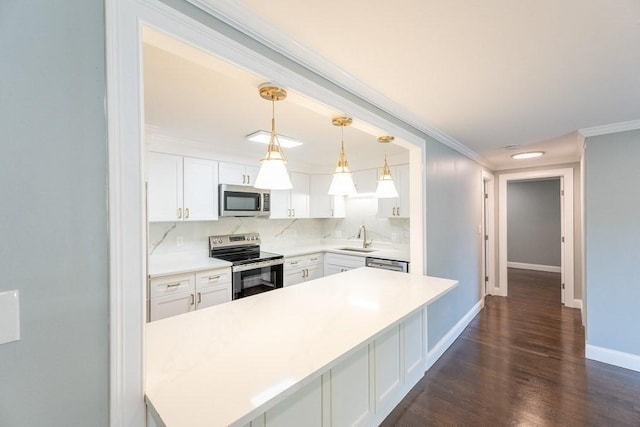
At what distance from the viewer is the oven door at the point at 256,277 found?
3.21m

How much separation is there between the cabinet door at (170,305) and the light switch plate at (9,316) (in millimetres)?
2150

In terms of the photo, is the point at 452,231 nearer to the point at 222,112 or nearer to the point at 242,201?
the point at 242,201

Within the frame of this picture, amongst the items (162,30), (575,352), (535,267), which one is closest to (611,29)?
(162,30)

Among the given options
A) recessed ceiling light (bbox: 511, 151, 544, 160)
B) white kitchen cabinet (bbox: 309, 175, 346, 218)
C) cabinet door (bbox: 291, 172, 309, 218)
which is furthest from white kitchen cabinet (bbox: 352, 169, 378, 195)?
recessed ceiling light (bbox: 511, 151, 544, 160)

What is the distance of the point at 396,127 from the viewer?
7.16 ft

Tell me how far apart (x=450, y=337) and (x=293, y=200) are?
9.30ft

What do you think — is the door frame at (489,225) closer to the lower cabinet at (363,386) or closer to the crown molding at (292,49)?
the lower cabinet at (363,386)

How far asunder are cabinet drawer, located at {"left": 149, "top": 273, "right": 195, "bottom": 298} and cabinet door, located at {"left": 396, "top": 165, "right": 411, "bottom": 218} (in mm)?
2796

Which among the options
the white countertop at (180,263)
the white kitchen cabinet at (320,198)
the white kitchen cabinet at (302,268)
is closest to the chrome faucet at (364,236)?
the white kitchen cabinet at (320,198)

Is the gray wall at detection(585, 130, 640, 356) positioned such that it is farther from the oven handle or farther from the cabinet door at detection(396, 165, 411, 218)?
the oven handle

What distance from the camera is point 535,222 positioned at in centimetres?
692

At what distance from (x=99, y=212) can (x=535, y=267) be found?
29.0 feet

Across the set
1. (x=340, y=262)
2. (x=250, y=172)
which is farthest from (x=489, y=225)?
(x=250, y=172)

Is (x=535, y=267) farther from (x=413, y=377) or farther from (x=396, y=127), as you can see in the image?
(x=396, y=127)
